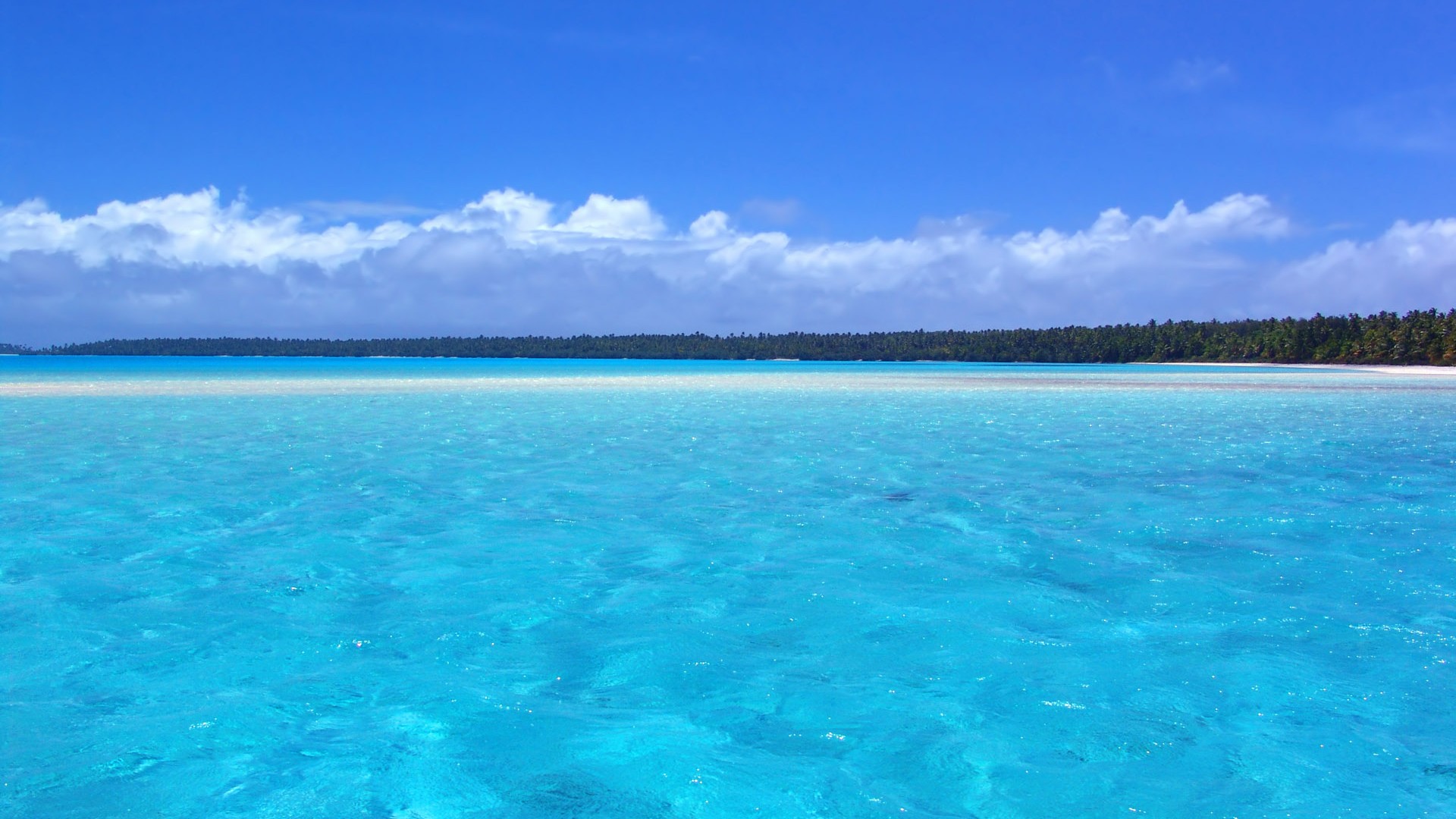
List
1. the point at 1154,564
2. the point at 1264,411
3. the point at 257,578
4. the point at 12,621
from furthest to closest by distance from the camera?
the point at 1264,411 < the point at 1154,564 < the point at 257,578 < the point at 12,621

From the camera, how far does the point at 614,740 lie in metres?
5.21

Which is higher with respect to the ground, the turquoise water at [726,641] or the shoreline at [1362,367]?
the shoreline at [1362,367]

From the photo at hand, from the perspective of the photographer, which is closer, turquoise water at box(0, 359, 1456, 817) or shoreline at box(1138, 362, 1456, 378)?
turquoise water at box(0, 359, 1456, 817)

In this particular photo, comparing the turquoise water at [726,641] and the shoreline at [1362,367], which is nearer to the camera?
the turquoise water at [726,641]

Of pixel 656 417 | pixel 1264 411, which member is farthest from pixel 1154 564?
pixel 1264 411

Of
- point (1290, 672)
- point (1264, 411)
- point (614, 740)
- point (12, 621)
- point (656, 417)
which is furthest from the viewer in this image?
point (1264, 411)

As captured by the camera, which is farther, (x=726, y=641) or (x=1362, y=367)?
(x=1362, y=367)

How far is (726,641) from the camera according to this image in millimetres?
6855

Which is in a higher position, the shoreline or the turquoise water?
the shoreline

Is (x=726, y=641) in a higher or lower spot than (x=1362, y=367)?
lower

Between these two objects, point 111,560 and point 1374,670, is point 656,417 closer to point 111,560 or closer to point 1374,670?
point 111,560

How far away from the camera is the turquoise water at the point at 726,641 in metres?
4.79

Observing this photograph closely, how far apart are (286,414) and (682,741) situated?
26.5 m

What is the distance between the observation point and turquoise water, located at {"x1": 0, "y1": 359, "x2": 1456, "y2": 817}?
4.79m
